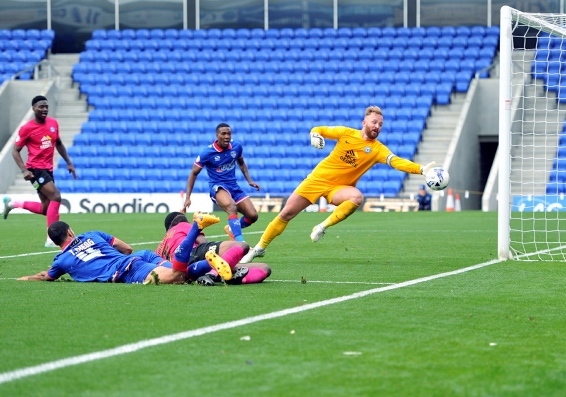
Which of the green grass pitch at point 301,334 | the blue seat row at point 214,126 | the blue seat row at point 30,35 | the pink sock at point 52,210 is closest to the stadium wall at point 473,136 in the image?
the blue seat row at point 214,126

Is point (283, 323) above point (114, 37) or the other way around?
the other way around

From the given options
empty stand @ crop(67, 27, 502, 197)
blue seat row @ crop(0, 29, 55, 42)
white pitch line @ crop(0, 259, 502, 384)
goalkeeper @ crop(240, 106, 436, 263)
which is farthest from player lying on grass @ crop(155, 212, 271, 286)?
blue seat row @ crop(0, 29, 55, 42)

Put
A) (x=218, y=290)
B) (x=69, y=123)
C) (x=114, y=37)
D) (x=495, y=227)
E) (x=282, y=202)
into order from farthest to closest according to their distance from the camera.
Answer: (x=114, y=37) < (x=69, y=123) < (x=282, y=202) < (x=495, y=227) < (x=218, y=290)

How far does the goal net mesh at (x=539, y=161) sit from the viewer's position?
531 inches

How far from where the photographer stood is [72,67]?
36188 millimetres

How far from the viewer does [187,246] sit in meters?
8.52

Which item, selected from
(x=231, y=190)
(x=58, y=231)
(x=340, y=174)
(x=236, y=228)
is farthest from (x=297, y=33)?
(x=58, y=231)

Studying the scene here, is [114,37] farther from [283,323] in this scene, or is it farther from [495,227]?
[283,323]

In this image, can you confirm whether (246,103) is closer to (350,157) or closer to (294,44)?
(294,44)

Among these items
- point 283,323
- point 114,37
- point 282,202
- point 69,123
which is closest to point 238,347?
point 283,323

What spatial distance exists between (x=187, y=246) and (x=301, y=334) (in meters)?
2.64

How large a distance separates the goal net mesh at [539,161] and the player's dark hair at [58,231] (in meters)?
5.74

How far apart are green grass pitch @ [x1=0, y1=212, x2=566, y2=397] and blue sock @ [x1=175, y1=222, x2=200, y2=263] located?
0.27m

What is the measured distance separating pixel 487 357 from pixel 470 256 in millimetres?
7412
